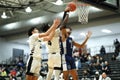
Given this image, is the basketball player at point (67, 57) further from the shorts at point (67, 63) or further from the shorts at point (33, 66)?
the shorts at point (33, 66)

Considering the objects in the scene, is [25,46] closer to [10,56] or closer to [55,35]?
[10,56]

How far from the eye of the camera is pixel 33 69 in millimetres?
6652

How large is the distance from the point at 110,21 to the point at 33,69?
14981 millimetres

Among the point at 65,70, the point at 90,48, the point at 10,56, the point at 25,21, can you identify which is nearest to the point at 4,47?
the point at 10,56

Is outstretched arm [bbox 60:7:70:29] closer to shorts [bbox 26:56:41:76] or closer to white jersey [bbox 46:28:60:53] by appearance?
white jersey [bbox 46:28:60:53]

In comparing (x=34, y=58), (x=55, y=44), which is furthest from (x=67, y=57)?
(x=34, y=58)

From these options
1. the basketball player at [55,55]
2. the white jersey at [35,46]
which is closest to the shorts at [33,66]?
the white jersey at [35,46]

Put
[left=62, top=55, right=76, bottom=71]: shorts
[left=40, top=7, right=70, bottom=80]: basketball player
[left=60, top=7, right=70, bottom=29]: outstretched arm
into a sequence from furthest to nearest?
[left=62, top=55, right=76, bottom=71]: shorts
[left=40, top=7, right=70, bottom=80]: basketball player
[left=60, top=7, right=70, bottom=29]: outstretched arm

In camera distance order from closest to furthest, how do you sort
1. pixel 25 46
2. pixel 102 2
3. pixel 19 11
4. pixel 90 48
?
pixel 102 2
pixel 19 11
pixel 90 48
pixel 25 46

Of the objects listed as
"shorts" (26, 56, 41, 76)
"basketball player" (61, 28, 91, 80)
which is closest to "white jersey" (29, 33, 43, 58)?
"shorts" (26, 56, 41, 76)

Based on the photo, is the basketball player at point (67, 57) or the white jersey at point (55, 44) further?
the basketball player at point (67, 57)

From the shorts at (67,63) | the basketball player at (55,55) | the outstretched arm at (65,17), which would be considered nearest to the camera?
the outstretched arm at (65,17)

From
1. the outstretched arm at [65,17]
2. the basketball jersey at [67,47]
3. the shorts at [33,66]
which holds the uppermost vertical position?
the outstretched arm at [65,17]

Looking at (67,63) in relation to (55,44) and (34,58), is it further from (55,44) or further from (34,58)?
(34,58)
